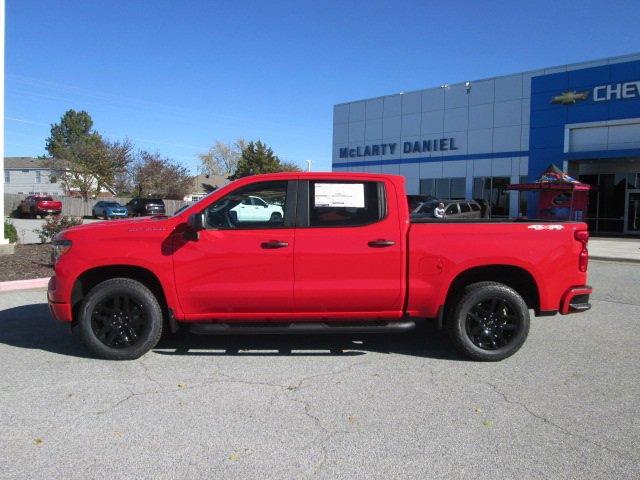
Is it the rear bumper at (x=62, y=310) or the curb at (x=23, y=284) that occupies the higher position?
the rear bumper at (x=62, y=310)

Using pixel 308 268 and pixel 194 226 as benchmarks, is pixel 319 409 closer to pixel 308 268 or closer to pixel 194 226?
pixel 308 268

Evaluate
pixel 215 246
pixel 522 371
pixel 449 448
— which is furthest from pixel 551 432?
pixel 215 246

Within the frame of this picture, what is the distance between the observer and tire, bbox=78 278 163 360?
17.3 ft

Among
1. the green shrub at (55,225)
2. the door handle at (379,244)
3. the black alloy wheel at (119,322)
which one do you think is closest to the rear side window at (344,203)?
the door handle at (379,244)

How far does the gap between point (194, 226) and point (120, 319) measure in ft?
4.05

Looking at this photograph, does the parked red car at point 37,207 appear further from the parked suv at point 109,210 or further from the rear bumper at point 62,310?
the rear bumper at point 62,310

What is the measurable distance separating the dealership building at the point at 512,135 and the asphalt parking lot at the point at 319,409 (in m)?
23.8

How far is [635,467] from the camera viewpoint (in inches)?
133

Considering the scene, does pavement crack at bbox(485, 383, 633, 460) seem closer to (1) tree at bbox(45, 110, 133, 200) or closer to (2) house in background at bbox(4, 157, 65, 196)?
(1) tree at bbox(45, 110, 133, 200)

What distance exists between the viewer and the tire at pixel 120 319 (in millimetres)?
5258

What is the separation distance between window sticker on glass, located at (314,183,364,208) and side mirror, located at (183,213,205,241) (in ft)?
3.64

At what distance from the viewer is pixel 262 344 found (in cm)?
601

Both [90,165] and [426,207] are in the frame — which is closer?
[426,207]

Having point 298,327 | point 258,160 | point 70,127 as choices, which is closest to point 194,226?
point 298,327
